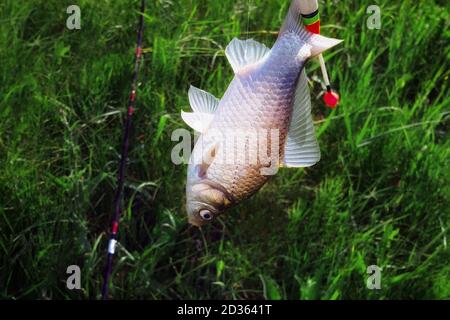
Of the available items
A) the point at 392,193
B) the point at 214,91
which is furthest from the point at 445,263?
the point at 214,91

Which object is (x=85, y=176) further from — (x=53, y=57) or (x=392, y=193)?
(x=392, y=193)

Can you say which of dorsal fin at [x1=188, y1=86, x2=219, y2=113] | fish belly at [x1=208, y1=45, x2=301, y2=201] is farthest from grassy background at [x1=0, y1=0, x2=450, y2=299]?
fish belly at [x1=208, y1=45, x2=301, y2=201]

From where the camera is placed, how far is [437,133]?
8.30 ft

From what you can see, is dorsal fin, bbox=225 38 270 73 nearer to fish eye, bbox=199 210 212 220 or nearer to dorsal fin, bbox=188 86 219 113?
dorsal fin, bbox=188 86 219 113

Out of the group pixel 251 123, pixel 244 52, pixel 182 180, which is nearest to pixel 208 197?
pixel 251 123

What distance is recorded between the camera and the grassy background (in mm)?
2260

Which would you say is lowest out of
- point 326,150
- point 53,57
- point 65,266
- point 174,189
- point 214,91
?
point 65,266

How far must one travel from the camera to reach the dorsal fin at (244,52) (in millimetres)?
1103

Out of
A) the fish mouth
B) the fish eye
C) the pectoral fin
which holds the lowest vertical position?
the fish eye

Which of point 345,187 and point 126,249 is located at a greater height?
point 345,187

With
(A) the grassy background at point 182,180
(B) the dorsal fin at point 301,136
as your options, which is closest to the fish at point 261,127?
(B) the dorsal fin at point 301,136

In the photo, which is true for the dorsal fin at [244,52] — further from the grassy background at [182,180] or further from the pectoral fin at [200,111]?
the grassy background at [182,180]

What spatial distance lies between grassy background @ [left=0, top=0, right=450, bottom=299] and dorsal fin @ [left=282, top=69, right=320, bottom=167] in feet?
4.09

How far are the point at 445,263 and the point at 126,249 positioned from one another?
104 cm
